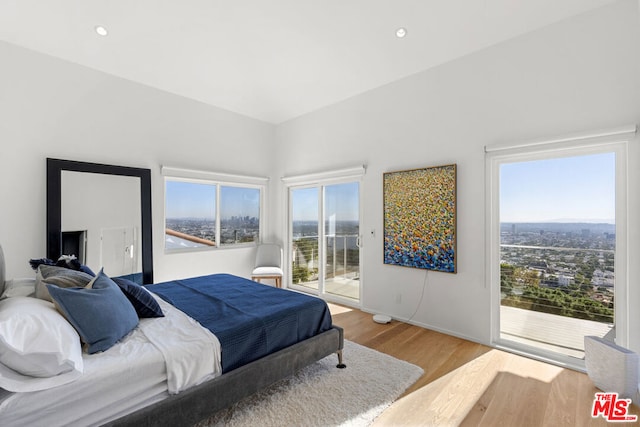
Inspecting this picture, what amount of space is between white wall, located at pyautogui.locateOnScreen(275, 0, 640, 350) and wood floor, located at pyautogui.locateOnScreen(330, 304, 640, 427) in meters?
0.42

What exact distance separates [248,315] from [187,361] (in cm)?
53

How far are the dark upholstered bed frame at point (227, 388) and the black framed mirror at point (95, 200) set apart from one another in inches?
98.7

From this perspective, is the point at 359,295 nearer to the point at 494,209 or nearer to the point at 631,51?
the point at 494,209

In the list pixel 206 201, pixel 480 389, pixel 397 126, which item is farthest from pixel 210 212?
pixel 480 389

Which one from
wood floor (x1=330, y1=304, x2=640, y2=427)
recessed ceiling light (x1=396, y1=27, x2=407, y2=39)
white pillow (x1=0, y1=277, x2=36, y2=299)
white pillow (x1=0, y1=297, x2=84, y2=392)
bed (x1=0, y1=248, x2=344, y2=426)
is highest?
recessed ceiling light (x1=396, y1=27, x2=407, y2=39)

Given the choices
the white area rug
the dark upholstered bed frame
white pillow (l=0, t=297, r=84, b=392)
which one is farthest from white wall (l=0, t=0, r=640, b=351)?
white pillow (l=0, t=297, r=84, b=392)

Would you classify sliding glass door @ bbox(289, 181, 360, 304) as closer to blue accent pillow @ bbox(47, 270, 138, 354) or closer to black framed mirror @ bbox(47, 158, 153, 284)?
black framed mirror @ bbox(47, 158, 153, 284)

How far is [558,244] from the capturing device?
2.73 m

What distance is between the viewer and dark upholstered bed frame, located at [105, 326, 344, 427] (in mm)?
1507

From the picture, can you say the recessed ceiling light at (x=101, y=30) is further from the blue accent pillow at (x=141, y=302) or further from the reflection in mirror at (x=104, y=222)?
the blue accent pillow at (x=141, y=302)

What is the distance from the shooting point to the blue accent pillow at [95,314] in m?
1.58

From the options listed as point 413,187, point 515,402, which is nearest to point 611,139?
point 413,187

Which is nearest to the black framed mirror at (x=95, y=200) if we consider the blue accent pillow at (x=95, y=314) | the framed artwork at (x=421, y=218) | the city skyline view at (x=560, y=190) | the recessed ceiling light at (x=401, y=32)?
the blue accent pillow at (x=95, y=314)

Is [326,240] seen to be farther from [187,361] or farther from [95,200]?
[187,361]
